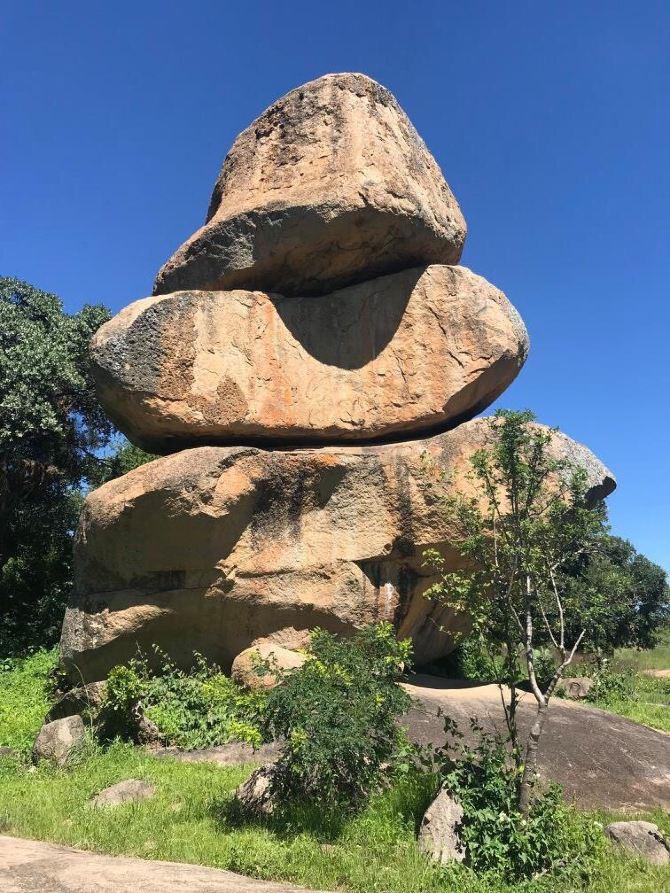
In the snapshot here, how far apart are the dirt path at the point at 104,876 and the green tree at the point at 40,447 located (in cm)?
1119

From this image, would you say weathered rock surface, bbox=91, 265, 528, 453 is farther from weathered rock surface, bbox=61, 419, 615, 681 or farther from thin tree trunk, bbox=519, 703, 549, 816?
thin tree trunk, bbox=519, 703, 549, 816

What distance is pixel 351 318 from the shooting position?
1135cm

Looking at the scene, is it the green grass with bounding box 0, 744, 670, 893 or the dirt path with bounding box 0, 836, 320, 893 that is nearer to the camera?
the dirt path with bounding box 0, 836, 320, 893

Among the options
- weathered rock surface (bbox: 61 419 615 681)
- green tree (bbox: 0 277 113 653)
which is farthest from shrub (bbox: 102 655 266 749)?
green tree (bbox: 0 277 113 653)

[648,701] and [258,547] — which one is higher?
[258,547]

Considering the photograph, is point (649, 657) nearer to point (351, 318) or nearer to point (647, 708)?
point (647, 708)

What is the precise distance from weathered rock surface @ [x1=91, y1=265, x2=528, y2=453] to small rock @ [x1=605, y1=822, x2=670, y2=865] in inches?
248

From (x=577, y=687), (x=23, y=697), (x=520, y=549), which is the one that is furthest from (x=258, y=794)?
(x=577, y=687)

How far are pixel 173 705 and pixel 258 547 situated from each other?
2.45 meters

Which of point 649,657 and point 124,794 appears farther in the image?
point 649,657

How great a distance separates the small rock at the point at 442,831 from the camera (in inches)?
210

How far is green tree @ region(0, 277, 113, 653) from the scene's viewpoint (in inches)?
607

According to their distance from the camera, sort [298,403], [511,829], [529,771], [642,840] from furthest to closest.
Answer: [298,403]
[642,840]
[529,771]
[511,829]

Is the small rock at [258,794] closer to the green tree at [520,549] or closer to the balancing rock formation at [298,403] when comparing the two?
the green tree at [520,549]
